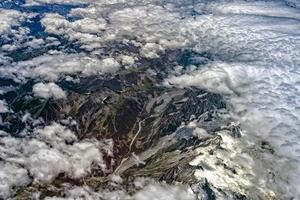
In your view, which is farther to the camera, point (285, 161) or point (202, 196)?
point (202, 196)

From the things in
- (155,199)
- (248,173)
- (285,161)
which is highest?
(285,161)

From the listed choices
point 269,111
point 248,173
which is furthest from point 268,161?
point 269,111

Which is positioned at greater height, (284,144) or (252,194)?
(284,144)

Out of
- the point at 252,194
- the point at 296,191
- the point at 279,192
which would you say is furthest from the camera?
the point at 252,194

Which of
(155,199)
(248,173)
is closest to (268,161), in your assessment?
(248,173)

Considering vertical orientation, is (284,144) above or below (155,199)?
above

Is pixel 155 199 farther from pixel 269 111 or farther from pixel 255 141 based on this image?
pixel 269 111

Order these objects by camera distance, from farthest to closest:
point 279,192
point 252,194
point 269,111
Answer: point 269,111 → point 252,194 → point 279,192

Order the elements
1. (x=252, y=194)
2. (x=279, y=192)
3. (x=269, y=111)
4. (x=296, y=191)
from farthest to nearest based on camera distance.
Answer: (x=269, y=111) < (x=252, y=194) < (x=279, y=192) < (x=296, y=191)

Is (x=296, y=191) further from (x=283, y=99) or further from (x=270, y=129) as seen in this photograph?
(x=283, y=99)
